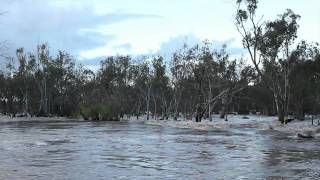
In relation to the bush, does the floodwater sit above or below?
below

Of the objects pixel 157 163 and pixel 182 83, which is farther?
pixel 182 83

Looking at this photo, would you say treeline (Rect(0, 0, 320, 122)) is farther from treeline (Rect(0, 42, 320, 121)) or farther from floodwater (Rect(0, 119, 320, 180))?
floodwater (Rect(0, 119, 320, 180))

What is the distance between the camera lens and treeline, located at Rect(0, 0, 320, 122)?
63.8 m

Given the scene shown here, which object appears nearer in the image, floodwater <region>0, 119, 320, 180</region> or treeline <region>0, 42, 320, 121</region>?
floodwater <region>0, 119, 320, 180</region>

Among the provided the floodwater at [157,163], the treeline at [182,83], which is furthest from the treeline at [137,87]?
the floodwater at [157,163]

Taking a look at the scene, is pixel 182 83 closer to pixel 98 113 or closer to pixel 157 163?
pixel 98 113

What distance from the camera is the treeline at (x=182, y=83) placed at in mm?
63750

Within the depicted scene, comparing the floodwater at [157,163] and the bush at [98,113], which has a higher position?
the bush at [98,113]

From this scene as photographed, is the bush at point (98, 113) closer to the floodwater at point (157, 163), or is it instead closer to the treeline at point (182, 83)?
the treeline at point (182, 83)

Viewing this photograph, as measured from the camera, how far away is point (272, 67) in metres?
66.5

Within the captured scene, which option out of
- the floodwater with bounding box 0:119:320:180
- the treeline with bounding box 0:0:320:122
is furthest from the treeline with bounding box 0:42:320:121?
the floodwater with bounding box 0:119:320:180

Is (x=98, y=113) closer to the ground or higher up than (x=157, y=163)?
higher up

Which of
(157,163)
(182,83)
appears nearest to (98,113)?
(182,83)

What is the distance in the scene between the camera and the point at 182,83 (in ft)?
295
